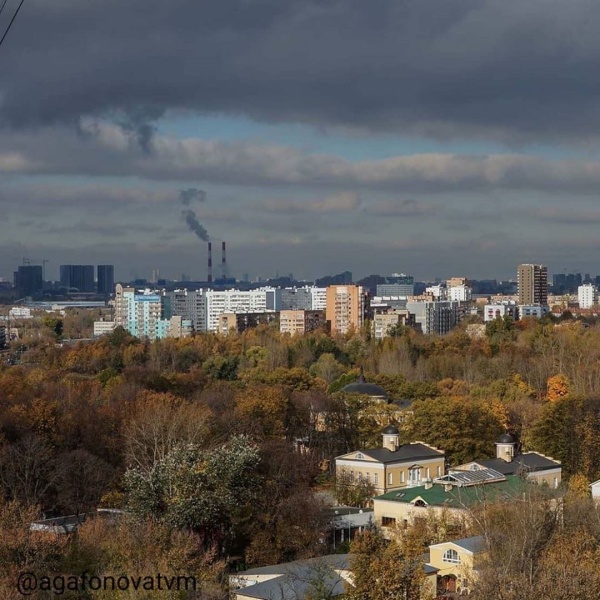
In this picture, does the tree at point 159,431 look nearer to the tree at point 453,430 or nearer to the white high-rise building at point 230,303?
the tree at point 453,430

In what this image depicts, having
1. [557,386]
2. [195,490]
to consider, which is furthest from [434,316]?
[195,490]

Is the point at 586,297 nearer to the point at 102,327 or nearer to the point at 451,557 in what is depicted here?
the point at 102,327

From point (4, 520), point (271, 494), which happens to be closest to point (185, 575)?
point (4, 520)

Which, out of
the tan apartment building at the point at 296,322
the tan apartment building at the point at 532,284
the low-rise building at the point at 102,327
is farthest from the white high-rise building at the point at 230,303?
the tan apartment building at the point at 532,284

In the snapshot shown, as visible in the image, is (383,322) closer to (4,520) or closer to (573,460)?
(573,460)

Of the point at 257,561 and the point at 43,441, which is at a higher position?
the point at 43,441

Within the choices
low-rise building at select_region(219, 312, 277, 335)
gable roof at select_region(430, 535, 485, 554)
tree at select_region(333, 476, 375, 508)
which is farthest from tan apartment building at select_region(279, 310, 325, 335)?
gable roof at select_region(430, 535, 485, 554)
